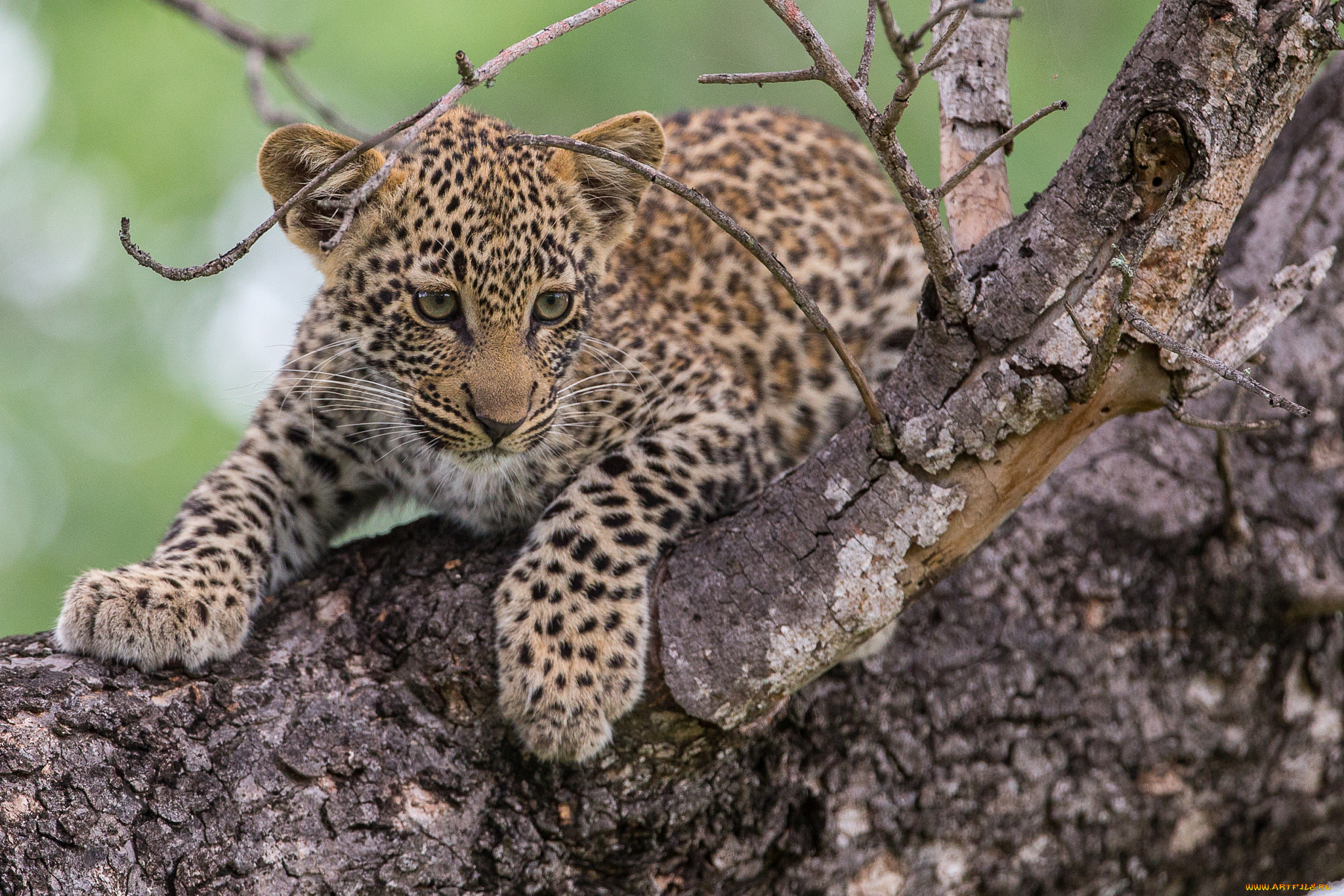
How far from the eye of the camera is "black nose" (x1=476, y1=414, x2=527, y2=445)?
4.04m

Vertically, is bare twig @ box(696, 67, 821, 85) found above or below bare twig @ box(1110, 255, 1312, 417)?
above

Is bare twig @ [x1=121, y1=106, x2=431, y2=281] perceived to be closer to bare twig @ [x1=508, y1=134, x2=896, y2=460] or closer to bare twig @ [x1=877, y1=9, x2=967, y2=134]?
bare twig @ [x1=508, y1=134, x2=896, y2=460]

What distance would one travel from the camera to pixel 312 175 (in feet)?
13.1

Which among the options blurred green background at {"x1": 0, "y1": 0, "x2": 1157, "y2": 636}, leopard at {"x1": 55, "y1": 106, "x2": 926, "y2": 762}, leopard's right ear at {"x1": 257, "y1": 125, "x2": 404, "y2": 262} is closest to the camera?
leopard at {"x1": 55, "y1": 106, "x2": 926, "y2": 762}

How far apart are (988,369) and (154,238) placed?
28.1 feet

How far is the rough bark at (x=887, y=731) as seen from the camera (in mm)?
3217

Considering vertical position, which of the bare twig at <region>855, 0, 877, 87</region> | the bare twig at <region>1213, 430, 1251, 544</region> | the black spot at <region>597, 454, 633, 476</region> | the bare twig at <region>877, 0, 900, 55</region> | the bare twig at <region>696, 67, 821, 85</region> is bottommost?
the bare twig at <region>1213, 430, 1251, 544</region>

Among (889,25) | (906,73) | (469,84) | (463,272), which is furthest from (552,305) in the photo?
(889,25)

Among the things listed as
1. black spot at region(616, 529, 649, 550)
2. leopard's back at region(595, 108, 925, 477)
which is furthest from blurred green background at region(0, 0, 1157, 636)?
black spot at region(616, 529, 649, 550)

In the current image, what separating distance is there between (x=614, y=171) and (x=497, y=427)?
1.08 meters

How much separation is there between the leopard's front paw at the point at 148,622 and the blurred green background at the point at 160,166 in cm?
524

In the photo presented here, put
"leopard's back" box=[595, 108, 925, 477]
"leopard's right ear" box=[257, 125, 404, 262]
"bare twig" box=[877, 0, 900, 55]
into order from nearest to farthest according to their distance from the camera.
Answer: "bare twig" box=[877, 0, 900, 55] → "leopard's right ear" box=[257, 125, 404, 262] → "leopard's back" box=[595, 108, 925, 477]

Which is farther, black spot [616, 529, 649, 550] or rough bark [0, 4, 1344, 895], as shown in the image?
black spot [616, 529, 649, 550]

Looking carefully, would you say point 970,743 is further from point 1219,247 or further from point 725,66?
point 725,66
